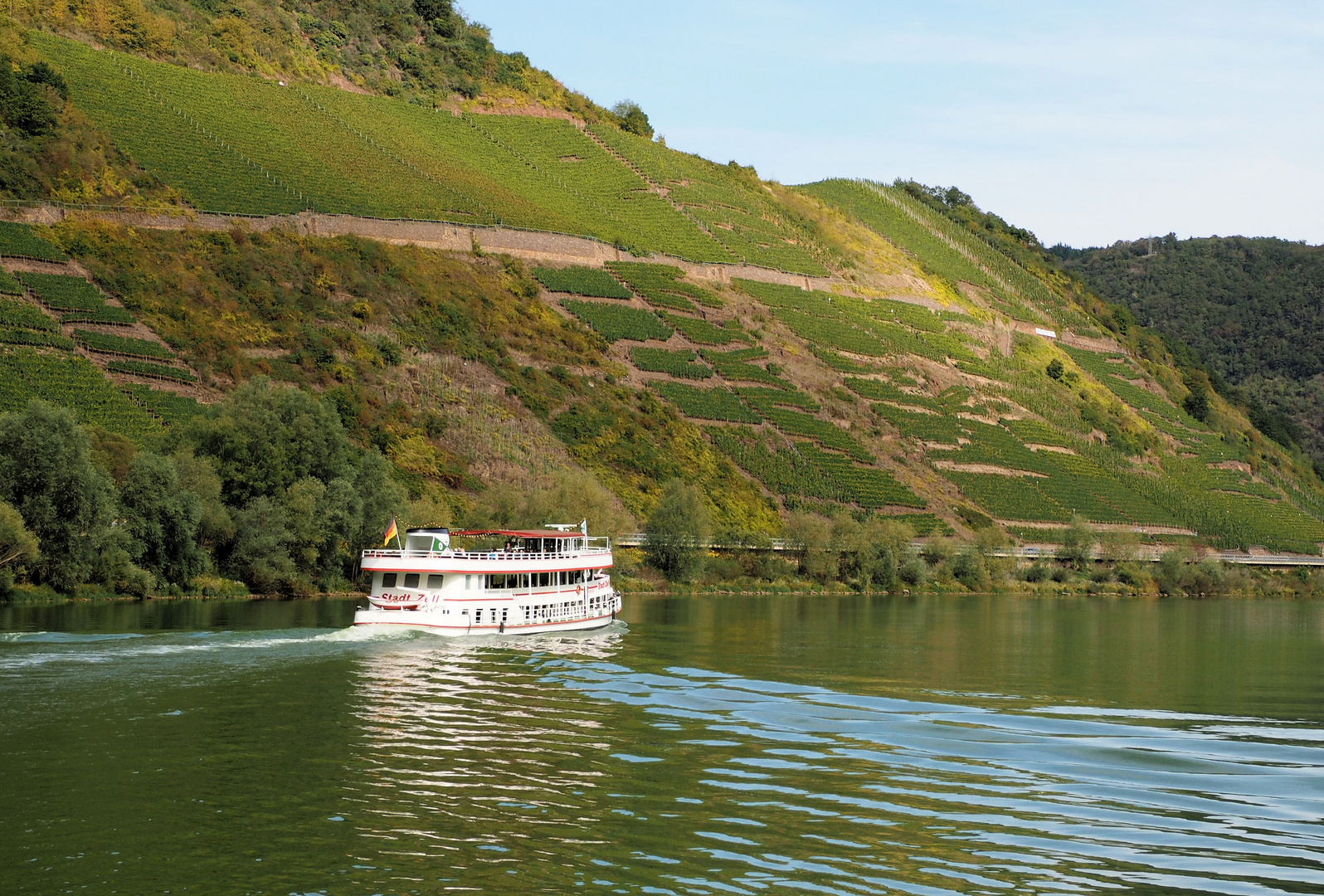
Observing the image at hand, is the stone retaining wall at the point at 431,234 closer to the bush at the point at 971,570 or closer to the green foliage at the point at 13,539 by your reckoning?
the green foliage at the point at 13,539

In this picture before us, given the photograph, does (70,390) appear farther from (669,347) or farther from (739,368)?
(739,368)

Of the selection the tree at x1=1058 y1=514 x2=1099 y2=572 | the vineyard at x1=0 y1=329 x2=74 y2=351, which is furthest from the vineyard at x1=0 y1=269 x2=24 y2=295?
the tree at x1=1058 y1=514 x2=1099 y2=572

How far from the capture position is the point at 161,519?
212ft

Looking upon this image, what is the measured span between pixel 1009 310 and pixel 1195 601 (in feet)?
292

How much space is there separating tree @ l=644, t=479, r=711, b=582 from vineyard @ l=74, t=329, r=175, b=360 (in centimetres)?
3746

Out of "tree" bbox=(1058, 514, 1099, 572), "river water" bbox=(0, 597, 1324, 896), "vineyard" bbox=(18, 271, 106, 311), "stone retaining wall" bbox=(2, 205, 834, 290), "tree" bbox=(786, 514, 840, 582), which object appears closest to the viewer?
"river water" bbox=(0, 597, 1324, 896)

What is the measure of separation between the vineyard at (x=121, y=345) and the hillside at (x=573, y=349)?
310mm

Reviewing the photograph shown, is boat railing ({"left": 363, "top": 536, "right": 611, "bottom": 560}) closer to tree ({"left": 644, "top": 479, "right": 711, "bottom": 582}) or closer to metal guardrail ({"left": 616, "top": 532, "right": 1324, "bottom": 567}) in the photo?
tree ({"left": 644, "top": 479, "right": 711, "bottom": 582})

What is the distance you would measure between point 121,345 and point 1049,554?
8517 centimetres

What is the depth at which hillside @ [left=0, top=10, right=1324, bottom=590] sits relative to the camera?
92.7 meters

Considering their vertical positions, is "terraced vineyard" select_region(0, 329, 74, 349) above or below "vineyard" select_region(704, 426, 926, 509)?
above

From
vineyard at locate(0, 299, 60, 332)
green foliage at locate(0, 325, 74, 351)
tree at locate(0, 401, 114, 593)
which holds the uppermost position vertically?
vineyard at locate(0, 299, 60, 332)

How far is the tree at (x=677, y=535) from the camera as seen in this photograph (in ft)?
304

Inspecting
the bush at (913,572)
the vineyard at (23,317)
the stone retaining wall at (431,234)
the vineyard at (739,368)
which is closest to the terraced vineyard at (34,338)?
the vineyard at (23,317)
